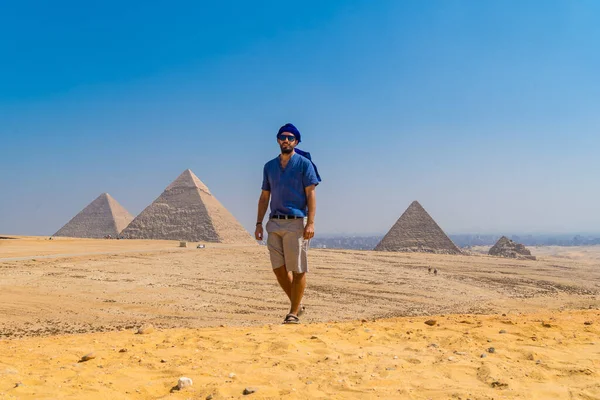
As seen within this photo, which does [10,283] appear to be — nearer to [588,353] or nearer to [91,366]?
[91,366]

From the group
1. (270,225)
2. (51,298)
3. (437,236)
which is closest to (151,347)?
(270,225)

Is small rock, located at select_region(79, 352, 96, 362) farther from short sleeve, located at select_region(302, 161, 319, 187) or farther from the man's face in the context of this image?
the man's face

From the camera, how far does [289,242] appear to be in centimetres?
520

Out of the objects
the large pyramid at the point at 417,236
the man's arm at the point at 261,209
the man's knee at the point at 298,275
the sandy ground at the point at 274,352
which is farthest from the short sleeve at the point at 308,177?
the large pyramid at the point at 417,236

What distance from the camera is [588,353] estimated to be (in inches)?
149

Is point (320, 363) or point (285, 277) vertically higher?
point (285, 277)

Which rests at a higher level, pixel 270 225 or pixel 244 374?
pixel 270 225

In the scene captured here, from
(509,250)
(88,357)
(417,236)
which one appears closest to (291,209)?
(88,357)

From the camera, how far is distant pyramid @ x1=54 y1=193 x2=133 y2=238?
54.9m

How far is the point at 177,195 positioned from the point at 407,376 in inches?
1904

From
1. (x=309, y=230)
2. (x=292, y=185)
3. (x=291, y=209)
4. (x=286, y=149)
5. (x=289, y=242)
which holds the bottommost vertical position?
(x=289, y=242)

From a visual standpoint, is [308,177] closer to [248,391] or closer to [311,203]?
[311,203]

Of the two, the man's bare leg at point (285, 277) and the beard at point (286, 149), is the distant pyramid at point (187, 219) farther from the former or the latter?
the beard at point (286, 149)

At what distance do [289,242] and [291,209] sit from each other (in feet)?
1.20
